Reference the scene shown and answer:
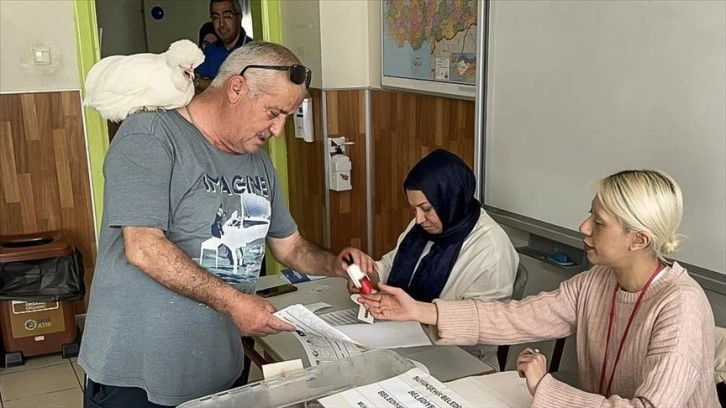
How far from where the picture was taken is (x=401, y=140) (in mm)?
3297

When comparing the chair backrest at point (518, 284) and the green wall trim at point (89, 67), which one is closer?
the chair backrest at point (518, 284)

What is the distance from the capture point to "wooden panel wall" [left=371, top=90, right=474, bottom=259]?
110 inches

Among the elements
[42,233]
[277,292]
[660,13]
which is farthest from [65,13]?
[660,13]

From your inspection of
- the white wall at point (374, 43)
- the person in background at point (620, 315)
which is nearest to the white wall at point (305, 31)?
the white wall at point (374, 43)

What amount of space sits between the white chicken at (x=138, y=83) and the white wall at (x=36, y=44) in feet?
7.71

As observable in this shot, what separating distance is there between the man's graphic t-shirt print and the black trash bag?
7.27ft

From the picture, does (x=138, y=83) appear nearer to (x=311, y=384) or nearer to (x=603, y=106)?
(x=311, y=384)

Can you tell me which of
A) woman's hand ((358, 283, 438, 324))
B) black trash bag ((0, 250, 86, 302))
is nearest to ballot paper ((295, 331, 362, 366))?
woman's hand ((358, 283, 438, 324))

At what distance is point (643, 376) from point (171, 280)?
0.93 m

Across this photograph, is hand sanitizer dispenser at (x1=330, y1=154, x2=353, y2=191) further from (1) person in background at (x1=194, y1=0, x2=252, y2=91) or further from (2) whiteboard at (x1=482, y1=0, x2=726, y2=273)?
(2) whiteboard at (x1=482, y1=0, x2=726, y2=273)

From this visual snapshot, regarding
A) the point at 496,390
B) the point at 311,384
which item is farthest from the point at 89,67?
the point at 496,390

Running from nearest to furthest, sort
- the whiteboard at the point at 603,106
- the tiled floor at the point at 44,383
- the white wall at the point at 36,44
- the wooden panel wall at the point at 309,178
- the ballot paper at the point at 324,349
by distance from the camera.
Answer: the ballot paper at the point at 324,349 → the whiteboard at the point at 603,106 → the tiled floor at the point at 44,383 → the white wall at the point at 36,44 → the wooden panel wall at the point at 309,178

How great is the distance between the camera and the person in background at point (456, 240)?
2055 millimetres

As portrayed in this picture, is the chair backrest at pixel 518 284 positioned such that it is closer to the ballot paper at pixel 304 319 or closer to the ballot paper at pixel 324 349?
the ballot paper at pixel 324 349
